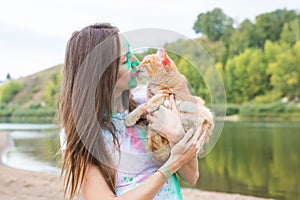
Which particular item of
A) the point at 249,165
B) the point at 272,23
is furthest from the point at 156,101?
the point at 272,23

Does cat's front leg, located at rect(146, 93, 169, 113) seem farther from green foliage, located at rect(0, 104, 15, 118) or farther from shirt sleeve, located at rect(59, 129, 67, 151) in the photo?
green foliage, located at rect(0, 104, 15, 118)

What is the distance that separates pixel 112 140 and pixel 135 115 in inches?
4.3

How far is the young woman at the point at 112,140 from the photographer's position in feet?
4.60

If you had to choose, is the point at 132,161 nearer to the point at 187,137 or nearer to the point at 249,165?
the point at 187,137

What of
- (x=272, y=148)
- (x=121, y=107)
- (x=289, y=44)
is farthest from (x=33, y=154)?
(x=289, y=44)

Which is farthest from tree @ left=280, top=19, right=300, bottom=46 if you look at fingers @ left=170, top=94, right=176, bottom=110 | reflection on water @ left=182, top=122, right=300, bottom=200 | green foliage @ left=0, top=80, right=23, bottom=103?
fingers @ left=170, top=94, right=176, bottom=110

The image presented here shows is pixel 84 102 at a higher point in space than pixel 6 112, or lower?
higher

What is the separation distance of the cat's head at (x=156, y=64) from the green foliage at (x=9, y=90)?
55945 mm

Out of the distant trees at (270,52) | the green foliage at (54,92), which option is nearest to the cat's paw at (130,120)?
the green foliage at (54,92)

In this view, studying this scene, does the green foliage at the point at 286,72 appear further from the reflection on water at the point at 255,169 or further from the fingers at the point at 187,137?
the fingers at the point at 187,137

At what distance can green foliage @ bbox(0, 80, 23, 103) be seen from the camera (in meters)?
55.2

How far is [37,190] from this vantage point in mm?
8117

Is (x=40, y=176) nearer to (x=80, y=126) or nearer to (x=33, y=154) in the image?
(x=33, y=154)

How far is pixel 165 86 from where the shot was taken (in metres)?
1.45
